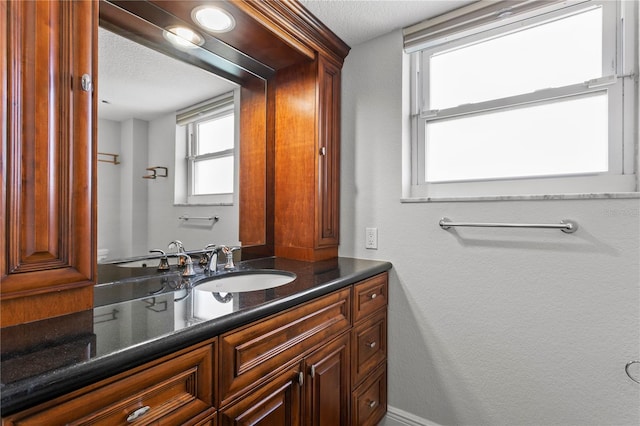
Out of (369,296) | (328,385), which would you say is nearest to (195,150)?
(369,296)

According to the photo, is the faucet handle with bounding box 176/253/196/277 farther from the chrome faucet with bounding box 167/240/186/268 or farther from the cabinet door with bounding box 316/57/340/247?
the cabinet door with bounding box 316/57/340/247

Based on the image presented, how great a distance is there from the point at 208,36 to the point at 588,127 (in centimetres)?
170

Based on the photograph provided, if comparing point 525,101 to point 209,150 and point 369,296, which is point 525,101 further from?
point 209,150

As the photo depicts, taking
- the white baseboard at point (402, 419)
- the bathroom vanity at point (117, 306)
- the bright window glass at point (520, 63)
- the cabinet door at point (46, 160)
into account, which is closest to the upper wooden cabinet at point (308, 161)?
the bathroom vanity at point (117, 306)

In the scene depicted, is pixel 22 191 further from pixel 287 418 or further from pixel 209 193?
pixel 287 418

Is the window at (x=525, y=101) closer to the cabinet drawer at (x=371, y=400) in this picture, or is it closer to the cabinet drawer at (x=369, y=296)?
the cabinet drawer at (x=369, y=296)

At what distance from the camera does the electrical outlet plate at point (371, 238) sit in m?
1.74

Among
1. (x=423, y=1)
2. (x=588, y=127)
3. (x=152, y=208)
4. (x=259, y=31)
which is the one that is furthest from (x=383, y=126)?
(x=152, y=208)

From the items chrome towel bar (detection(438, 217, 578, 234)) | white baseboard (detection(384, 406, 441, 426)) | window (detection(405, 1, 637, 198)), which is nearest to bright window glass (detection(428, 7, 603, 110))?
window (detection(405, 1, 637, 198))

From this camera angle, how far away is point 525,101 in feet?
4.68

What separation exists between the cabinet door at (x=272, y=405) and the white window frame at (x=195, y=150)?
2.96 ft

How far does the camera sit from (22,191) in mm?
750

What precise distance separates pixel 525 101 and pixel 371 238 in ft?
3.19

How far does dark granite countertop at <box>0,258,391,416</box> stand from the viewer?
1.76 ft
